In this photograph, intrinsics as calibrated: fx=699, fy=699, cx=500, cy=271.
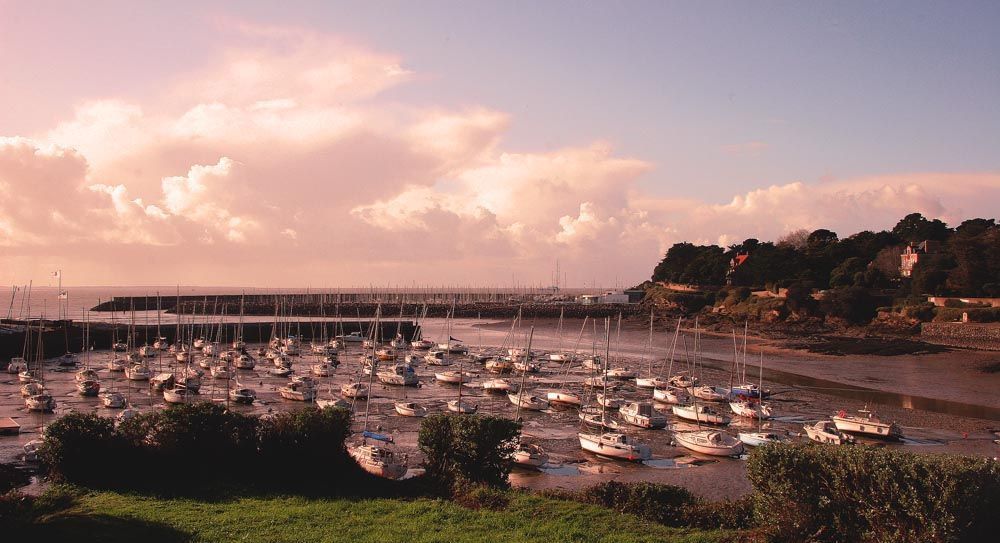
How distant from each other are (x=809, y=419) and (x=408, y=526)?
33.0 meters

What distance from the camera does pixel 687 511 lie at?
17031mm

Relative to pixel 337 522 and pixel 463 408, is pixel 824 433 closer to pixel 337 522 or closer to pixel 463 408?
pixel 463 408

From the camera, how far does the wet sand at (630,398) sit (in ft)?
97.2

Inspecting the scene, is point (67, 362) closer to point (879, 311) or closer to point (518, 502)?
point (518, 502)

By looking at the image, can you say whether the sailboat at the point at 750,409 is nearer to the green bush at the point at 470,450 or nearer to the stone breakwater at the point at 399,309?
the green bush at the point at 470,450

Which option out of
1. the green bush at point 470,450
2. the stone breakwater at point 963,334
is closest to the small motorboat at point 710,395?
the green bush at point 470,450

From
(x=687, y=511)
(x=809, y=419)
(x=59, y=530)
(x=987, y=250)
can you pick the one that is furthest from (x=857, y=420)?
(x=987, y=250)

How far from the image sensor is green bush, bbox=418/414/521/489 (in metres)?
21.1

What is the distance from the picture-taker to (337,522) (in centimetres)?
1664

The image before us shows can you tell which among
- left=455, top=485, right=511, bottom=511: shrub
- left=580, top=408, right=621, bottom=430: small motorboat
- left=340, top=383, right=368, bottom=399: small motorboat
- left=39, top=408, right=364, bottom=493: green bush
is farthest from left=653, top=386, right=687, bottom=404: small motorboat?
left=455, top=485, right=511, bottom=511: shrub

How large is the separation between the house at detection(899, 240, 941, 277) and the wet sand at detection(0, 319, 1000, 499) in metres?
45.8

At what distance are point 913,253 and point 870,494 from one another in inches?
4629

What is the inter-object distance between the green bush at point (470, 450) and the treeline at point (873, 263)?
91703mm

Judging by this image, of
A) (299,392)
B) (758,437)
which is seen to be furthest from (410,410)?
(758,437)
